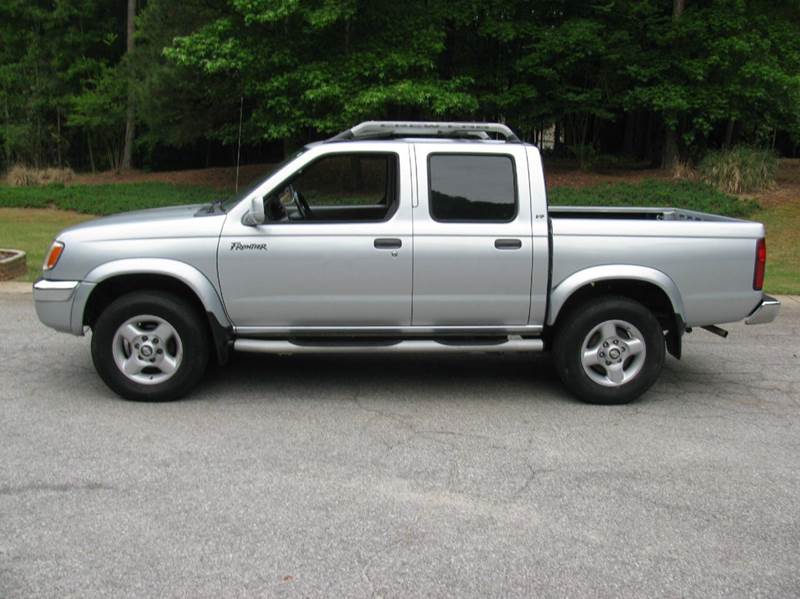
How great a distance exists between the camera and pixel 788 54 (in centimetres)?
2016

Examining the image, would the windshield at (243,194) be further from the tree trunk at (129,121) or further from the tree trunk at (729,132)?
the tree trunk at (129,121)

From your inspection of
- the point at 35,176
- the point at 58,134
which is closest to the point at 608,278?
the point at 35,176

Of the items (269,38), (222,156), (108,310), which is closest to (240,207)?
(108,310)

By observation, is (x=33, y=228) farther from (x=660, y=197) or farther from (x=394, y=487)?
(x=394, y=487)

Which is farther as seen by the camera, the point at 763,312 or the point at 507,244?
the point at 763,312

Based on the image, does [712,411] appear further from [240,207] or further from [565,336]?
[240,207]

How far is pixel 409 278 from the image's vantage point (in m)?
6.00

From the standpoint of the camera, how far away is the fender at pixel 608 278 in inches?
238

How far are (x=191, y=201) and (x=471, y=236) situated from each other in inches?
659

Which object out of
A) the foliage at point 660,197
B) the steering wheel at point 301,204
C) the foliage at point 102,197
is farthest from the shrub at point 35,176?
the steering wheel at point 301,204

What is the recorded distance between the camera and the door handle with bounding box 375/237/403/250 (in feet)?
19.6

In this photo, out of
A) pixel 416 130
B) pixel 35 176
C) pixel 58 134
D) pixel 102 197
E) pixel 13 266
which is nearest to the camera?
pixel 416 130

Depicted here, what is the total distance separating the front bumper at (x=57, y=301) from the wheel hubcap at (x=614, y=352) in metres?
3.80

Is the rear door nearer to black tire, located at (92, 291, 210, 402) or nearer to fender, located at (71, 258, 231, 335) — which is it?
fender, located at (71, 258, 231, 335)
